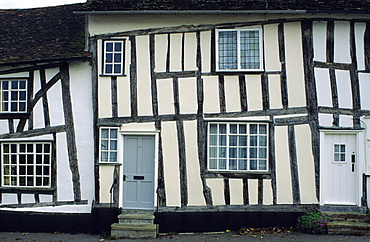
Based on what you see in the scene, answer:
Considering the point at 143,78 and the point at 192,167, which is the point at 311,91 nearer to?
the point at 192,167

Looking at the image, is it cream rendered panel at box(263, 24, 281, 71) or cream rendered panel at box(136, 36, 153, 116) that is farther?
cream rendered panel at box(136, 36, 153, 116)

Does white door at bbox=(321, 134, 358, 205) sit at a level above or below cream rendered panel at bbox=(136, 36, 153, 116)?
below

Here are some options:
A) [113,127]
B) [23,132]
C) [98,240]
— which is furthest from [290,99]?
[23,132]

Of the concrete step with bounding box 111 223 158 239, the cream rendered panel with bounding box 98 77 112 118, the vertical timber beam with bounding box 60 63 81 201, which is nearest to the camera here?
the concrete step with bounding box 111 223 158 239

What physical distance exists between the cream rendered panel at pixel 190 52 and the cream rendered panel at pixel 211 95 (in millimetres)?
538

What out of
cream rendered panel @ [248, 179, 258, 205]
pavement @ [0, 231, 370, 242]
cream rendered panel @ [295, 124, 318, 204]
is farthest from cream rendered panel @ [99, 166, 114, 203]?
cream rendered panel @ [295, 124, 318, 204]

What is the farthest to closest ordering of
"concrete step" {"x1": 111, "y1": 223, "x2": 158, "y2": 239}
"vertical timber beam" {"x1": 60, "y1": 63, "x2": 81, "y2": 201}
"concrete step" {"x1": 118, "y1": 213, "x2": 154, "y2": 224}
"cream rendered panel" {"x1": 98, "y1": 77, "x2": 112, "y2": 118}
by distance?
"vertical timber beam" {"x1": 60, "y1": 63, "x2": 81, "y2": 201} → "cream rendered panel" {"x1": 98, "y1": 77, "x2": 112, "y2": 118} → "concrete step" {"x1": 118, "y1": 213, "x2": 154, "y2": 224} → "concrete step" {"x1": 111, "y1": 223, "x2": 158, "y2": 239}

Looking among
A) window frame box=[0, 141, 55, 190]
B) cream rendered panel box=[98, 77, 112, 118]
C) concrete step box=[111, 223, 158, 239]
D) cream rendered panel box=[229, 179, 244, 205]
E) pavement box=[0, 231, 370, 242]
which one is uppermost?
cream rendered panel box=[98, 77, 112, 118]

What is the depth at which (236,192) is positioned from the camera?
10.8 meters

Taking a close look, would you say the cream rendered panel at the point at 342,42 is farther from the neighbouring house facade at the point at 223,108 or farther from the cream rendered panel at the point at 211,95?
the cream rendered panel at the point at 211,95

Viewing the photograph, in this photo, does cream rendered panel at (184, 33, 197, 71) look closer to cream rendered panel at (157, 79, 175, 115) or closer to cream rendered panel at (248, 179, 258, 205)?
cream rendered panel at (157, 79, 175, 115)

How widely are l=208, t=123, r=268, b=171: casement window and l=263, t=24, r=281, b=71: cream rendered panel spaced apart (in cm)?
171

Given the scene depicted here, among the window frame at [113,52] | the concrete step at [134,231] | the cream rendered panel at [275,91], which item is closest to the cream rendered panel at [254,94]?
the cream rendered panel at [275,91]

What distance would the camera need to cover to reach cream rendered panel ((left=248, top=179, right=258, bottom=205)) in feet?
35.4
